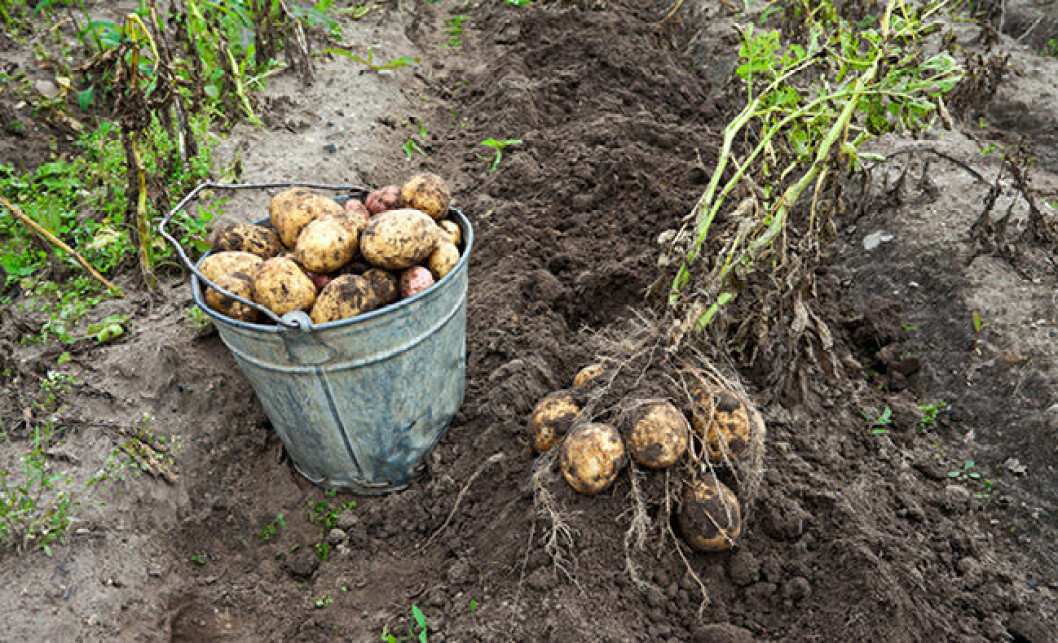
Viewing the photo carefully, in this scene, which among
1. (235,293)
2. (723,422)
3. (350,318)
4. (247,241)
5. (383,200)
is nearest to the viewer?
(350,318)

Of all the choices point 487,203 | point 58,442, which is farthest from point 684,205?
point 58,442

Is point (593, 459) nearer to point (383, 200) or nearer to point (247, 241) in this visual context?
point (383, 200)

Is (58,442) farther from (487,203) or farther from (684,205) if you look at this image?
(684,205)

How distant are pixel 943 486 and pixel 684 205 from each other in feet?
5.82

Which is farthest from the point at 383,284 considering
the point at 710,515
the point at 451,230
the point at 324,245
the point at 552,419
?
the point at 710,515

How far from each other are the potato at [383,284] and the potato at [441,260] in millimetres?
131

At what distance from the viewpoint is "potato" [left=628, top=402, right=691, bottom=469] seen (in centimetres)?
195

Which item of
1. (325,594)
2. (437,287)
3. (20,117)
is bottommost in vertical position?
(325,594)

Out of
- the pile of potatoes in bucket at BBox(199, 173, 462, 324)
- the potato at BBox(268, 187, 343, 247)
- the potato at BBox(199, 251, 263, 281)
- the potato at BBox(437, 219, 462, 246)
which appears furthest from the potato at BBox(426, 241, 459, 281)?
the potato at BBox(199, 251, 263, 281)

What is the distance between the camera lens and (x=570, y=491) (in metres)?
2.03

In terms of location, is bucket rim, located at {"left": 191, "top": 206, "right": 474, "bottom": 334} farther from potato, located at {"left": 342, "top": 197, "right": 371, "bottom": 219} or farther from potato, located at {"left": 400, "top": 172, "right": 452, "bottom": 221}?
potato, located at {"left": 342, "top": 197, "right": 371, "bottom": 219}

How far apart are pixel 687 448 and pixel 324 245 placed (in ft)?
4.21

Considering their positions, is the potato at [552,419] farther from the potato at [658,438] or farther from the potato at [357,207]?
the potato at [357,207]

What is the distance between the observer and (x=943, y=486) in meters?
2.41
